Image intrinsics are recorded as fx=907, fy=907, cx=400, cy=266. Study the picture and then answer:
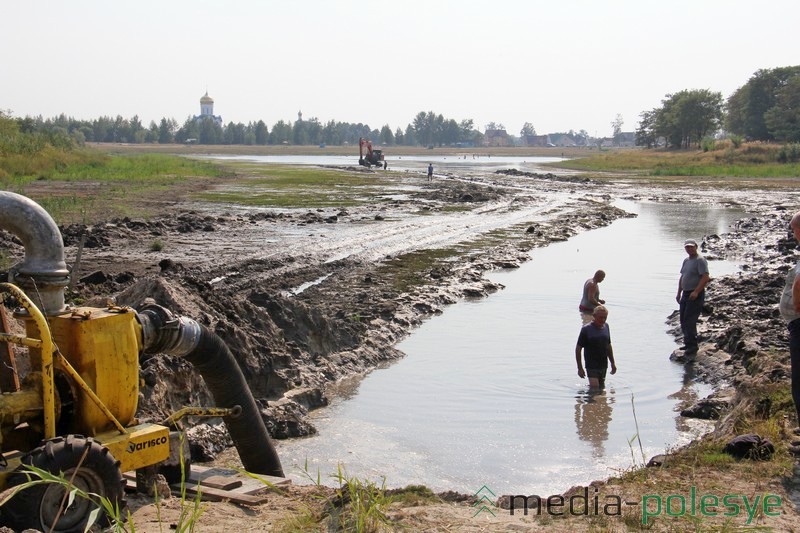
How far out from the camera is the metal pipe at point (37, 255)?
5.50 m

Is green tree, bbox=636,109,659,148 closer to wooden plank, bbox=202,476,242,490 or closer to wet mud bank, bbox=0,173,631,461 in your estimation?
wet mud bank, bbox=0,173,631,461

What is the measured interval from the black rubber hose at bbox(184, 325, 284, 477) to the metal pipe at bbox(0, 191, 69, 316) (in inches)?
50.2

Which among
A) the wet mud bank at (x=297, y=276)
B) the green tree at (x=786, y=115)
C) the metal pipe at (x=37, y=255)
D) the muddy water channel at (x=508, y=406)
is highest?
the green tree at (x=786, y=115)

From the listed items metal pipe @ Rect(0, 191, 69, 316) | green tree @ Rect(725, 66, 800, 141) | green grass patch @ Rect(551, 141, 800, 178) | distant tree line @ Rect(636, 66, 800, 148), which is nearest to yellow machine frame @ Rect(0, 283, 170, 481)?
metal pipe @ Rect(0, 191, 69, 316)

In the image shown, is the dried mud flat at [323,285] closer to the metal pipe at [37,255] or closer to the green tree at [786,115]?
the metal pipe at [37,255]

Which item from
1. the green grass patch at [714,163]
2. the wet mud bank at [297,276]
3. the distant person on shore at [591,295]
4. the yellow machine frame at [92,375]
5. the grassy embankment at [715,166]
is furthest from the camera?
the green grass patch at [714,163]

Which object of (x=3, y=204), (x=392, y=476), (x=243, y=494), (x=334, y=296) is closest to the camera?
(x=3, y=204)

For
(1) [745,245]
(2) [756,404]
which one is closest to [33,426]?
(2) [756,404]

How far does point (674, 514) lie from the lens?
5.70 meters

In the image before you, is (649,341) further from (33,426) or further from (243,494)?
(33,426)

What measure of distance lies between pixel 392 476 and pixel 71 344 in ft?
12.6

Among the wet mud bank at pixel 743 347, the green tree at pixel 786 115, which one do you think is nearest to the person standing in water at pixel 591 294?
the wet mud bank at pixel 743 347

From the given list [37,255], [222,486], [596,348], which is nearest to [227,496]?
[222,486]

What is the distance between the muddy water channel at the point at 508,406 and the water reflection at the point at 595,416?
0.02 meters
